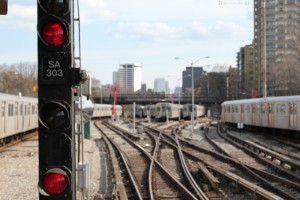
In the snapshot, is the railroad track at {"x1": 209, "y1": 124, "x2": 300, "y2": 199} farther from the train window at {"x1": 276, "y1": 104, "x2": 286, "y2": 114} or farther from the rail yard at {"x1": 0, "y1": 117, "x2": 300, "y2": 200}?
the train window at {"x1": 276, "y1": 104, "x2": 286, "y2": 114}

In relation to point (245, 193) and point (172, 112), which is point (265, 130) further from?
point (172, 112)

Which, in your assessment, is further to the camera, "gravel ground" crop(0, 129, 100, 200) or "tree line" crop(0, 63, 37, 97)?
"tree line" crop(0, 63, 37, 97)

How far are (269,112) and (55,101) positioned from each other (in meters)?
33.9

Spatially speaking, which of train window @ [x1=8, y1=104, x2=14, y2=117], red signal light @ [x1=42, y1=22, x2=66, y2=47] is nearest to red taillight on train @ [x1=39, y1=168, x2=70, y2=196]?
red signal light @ [x1=42, y1=22, x2=66, y2=47]

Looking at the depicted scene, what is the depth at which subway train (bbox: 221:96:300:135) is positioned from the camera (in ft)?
106

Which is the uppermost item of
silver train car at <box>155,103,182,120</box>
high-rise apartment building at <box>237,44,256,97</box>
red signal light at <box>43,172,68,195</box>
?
high-rise apartment building at <box>237,44,256,97</box>

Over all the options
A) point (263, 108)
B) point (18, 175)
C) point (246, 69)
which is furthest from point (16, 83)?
point (246, 69)

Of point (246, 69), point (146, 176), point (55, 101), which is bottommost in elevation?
point (146, 176)

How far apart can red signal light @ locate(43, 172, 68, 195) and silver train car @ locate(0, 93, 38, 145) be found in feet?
67.4

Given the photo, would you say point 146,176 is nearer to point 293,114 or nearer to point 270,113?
point 293,114

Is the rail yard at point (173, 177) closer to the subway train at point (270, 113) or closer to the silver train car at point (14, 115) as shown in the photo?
the silver train car at point (14, 115)

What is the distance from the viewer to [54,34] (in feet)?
14.6

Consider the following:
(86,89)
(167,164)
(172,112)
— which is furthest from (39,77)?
(172,112)

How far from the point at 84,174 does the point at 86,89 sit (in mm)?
1145
